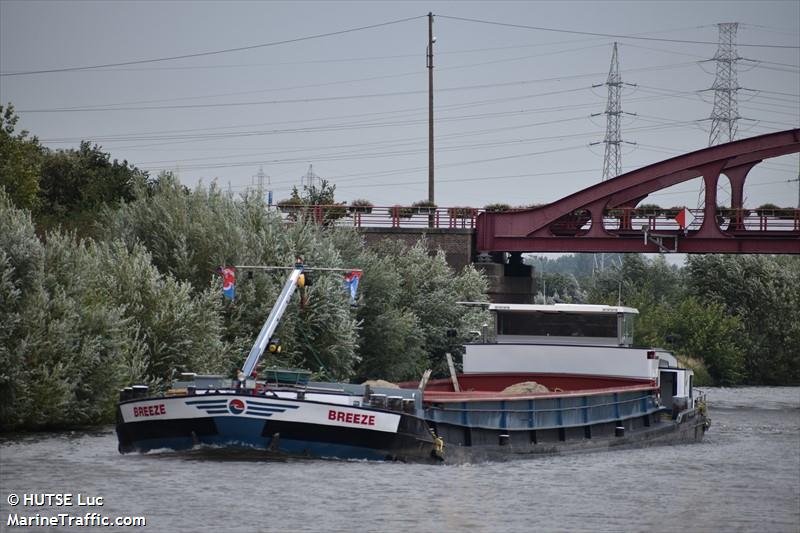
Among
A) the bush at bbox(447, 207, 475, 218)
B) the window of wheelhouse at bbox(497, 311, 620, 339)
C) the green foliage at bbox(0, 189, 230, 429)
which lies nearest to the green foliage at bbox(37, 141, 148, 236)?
the bush at bbox(447, 207, 475, 218)

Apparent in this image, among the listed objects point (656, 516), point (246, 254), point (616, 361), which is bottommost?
point (656, 516)

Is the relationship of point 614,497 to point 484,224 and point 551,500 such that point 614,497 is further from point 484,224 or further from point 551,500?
point 484,224

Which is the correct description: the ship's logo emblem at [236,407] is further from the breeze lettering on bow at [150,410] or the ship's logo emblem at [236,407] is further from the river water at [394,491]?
the breeze lettering on bow at [150,410]

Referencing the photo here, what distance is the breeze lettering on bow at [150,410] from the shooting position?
3253 cm

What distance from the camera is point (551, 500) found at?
3095cm

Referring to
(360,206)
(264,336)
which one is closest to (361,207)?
(360,206)

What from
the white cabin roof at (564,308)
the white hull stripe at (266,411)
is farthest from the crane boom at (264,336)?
the white cabin roof at (564,308)

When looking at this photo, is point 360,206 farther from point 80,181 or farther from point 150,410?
point 150,410

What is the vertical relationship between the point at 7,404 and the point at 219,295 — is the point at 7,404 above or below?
below

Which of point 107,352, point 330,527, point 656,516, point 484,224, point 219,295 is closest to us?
point 330,527

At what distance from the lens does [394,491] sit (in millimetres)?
30594

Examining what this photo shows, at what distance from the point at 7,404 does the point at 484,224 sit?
33.7 meters

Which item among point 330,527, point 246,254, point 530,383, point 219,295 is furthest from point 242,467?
point 246,254

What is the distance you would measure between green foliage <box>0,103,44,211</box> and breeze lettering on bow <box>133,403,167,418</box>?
104 ft
